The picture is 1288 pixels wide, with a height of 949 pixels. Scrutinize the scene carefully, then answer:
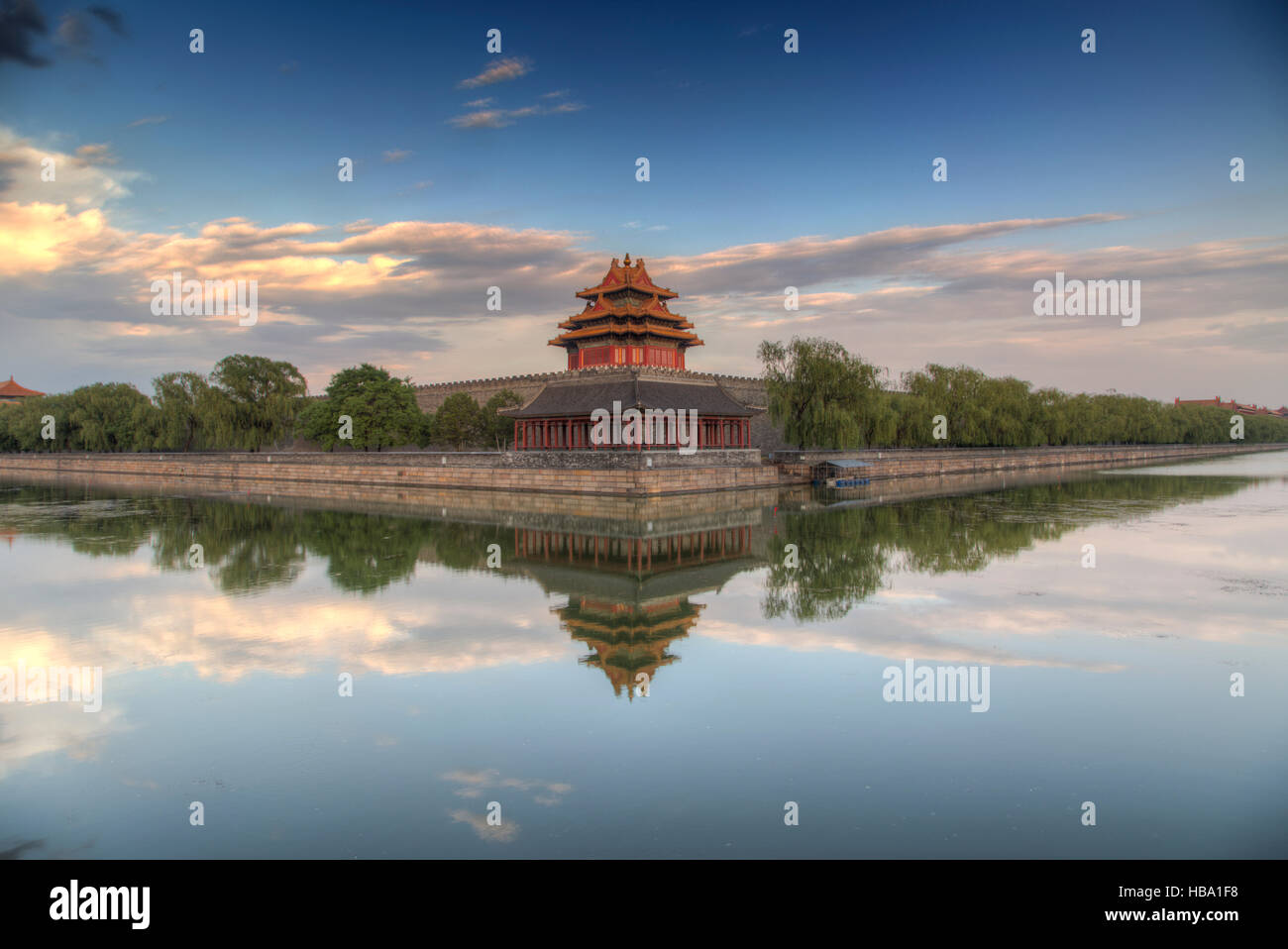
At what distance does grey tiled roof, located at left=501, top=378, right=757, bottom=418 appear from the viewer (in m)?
30.8

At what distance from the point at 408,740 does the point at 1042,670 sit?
6032mm

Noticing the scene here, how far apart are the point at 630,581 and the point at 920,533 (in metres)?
8.49

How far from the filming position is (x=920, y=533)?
18.2 meters

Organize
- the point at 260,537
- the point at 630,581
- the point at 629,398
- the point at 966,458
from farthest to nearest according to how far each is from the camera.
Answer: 1. the point at 966,458
2. the point at 629,398
3. the point at 260,537
4. the point at 630,581

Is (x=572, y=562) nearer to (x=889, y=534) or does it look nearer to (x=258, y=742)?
(x=889, y=534)

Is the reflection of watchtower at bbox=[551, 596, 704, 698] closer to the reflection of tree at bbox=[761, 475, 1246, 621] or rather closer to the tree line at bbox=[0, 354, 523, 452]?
the reflection of tree at bbox=[761, 475, 1246, 621]

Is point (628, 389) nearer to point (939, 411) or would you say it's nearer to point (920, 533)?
point (920, 533)

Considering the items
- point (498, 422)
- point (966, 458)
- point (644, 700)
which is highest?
point (498, 422)

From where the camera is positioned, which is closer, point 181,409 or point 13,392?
point 181,409

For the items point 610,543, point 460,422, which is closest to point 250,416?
point 460,422

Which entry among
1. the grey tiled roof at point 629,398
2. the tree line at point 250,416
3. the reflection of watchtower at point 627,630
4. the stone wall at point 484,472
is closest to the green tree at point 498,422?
the tree line at point 250,416

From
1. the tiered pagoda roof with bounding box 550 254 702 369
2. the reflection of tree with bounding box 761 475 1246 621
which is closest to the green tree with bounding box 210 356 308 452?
the tiered pagoda roof with bounding box 550 254 702 369

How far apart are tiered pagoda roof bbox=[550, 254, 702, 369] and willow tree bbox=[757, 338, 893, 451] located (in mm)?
6112
